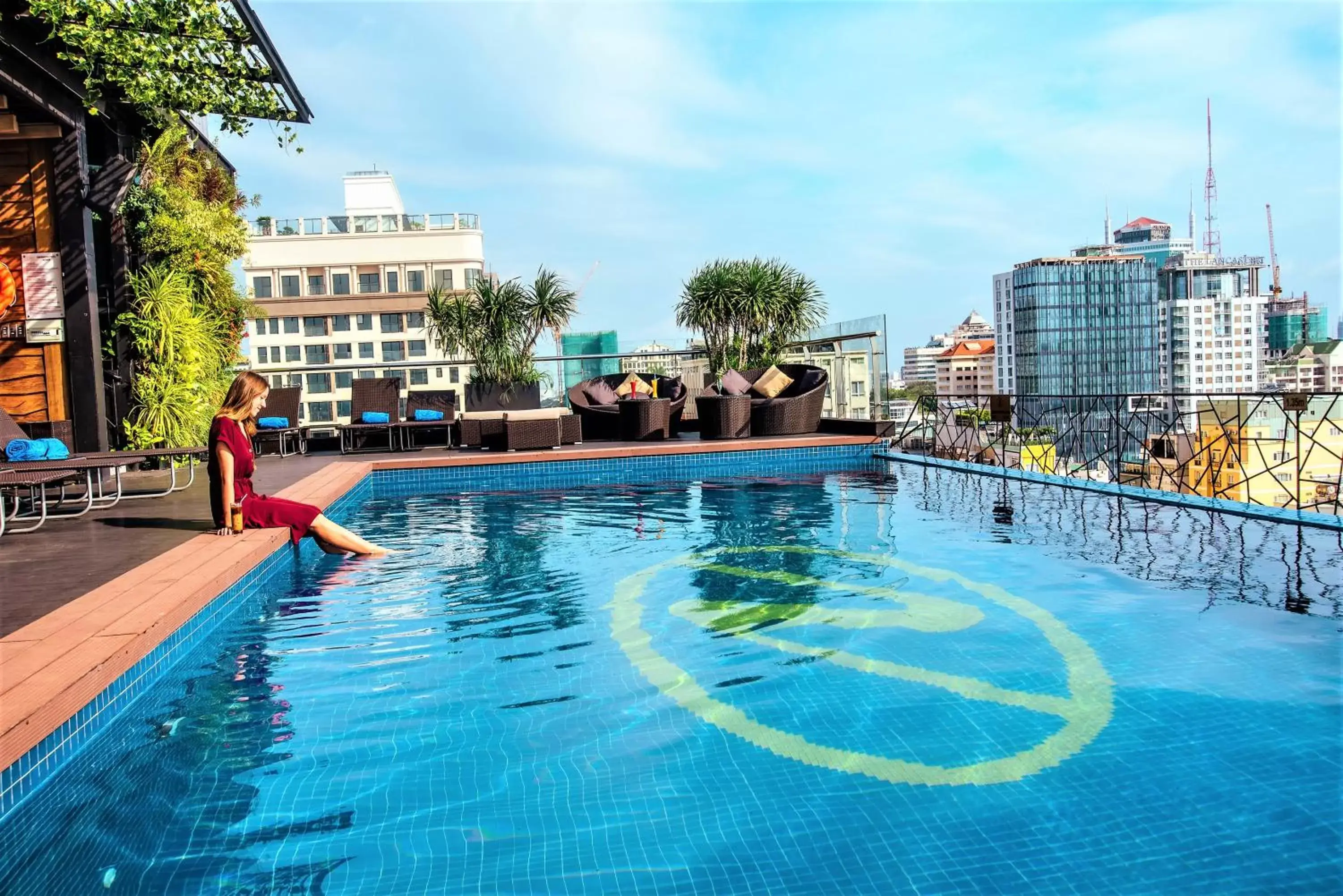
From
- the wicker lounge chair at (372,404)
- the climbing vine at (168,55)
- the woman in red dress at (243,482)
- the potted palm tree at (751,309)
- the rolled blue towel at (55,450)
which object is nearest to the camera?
the woman in red dress at (243,482)

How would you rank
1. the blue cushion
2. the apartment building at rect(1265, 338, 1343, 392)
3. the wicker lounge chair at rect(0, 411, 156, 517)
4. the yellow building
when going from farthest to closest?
the apartment building at rect(1265, 338, 1343, 392)
the yellow building
the blue cushion
the wicker lounge chair at rect(0, 411, 156, 517)

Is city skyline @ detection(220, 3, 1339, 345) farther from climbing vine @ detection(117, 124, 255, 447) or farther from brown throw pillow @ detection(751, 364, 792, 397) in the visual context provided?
brown throw pillow @ detection(751, 364, 792, 397)

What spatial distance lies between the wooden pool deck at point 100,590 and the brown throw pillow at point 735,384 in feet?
17.9

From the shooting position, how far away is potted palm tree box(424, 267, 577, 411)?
1246cm

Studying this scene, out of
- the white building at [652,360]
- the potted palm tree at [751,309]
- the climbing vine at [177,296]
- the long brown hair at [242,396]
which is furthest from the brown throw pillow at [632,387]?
the long brown hair at [242,396]

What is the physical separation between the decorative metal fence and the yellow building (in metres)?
0.01

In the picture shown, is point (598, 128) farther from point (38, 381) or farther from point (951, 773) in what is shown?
point (951, 773)

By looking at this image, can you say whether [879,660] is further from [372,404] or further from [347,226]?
[347,226]

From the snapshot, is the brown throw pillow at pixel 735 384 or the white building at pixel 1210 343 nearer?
the brown throw pillow at pixel 735 384

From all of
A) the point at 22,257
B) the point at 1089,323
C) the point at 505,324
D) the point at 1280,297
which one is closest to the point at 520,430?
the point at 505,324

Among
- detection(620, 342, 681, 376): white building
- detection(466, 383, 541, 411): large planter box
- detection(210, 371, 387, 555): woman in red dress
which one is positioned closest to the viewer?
detection(210, 371, 387, 555): woman in red dress

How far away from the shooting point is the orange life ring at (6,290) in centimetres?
754

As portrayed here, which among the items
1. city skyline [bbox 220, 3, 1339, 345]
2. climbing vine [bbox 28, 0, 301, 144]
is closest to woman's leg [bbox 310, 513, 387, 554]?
climbing vine [bbox 28, 0, 301, 144]

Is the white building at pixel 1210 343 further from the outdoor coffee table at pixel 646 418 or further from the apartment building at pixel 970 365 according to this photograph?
the outdoor coffee table at pixel 646 418
